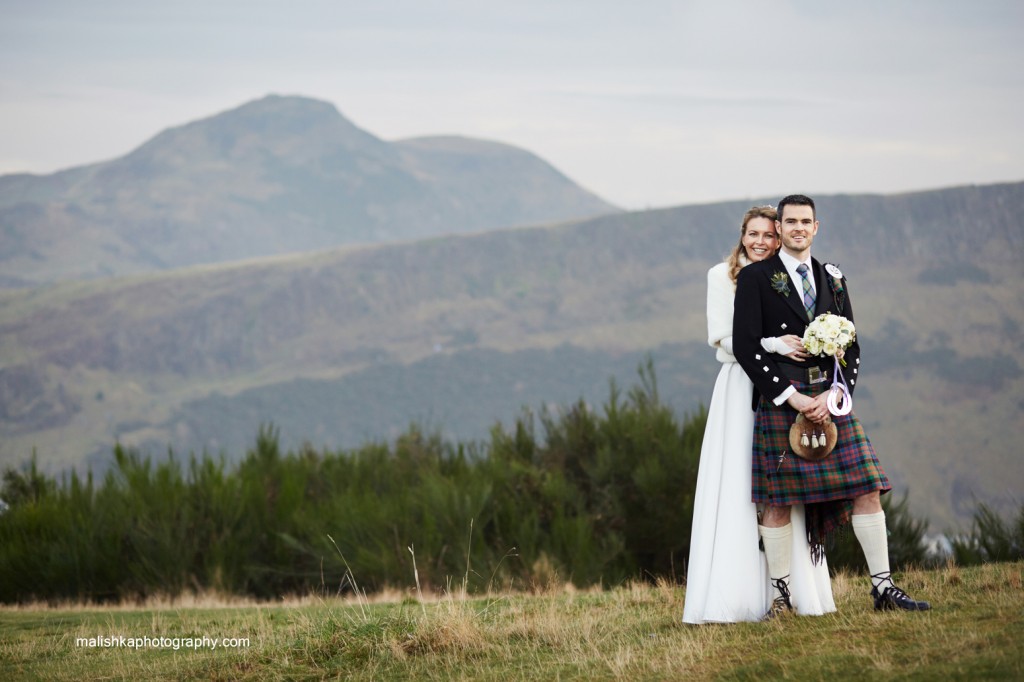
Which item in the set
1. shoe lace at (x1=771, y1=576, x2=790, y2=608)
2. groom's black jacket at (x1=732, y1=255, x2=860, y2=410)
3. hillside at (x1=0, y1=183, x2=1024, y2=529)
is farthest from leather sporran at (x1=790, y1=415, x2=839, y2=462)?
hillside at (x1=0, y1=183, x2=1024, y2=529)

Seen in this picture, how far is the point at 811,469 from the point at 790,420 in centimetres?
27

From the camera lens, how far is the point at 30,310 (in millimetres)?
92000

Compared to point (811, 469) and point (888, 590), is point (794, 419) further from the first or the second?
point (888, 590)

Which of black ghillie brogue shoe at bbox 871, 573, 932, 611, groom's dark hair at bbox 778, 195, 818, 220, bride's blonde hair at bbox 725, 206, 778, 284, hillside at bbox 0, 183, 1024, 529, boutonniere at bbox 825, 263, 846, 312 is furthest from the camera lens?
hillside at bbox 0, 183, 1024, 529

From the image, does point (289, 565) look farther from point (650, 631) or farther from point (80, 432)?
point (80, 432)

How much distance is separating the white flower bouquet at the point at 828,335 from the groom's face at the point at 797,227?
1.30ft

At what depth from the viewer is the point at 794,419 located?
6.05 metres

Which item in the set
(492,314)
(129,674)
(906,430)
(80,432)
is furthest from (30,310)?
(129,674)

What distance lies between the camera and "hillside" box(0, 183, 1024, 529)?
71.2m

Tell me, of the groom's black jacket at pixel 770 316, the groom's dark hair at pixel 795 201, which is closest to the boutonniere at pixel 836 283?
the groom's black jacket at pixel 770 316

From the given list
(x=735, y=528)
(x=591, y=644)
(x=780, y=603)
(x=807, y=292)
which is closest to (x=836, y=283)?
(x=807, y=292)

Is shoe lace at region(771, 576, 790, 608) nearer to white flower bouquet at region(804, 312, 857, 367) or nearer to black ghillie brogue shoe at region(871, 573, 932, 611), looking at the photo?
black ghillie brogue shoe at region(871, 573, 932, 611)

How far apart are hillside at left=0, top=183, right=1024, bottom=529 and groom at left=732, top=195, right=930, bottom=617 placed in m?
56.6

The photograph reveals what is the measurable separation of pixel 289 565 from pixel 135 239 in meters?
162
